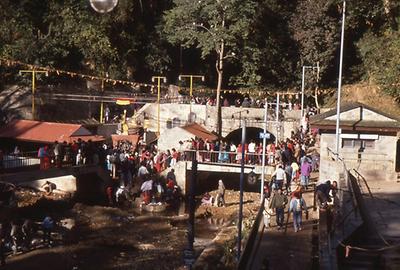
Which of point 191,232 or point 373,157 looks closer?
point 191,232

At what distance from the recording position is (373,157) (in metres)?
31.9

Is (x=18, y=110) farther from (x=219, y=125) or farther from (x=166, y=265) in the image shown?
(x=166, y=265)

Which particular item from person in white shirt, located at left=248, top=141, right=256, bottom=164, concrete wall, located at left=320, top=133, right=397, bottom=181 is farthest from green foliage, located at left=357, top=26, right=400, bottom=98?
person in white shirt, located at left=248, top=141, right=256, bottom=164

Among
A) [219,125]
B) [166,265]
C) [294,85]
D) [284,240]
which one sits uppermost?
[294,85]

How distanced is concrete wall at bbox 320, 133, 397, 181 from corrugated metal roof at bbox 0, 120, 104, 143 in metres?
14.2

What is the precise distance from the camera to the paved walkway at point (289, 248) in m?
17.3

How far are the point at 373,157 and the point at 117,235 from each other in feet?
45.6

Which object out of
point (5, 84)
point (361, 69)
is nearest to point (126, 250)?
point (5, 84)

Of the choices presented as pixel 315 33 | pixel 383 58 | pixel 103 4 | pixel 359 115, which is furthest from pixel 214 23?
pixel 103 4

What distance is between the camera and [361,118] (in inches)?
1275

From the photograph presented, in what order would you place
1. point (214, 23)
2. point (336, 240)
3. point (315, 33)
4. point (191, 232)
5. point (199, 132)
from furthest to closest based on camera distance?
point (315, 33)
point (214, 23)
point (199, 132)
point (336, 240)
point (191, 232)

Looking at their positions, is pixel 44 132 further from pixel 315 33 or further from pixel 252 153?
pixel 315 33

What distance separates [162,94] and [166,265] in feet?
101

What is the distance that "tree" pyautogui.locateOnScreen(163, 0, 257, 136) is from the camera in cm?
4438
